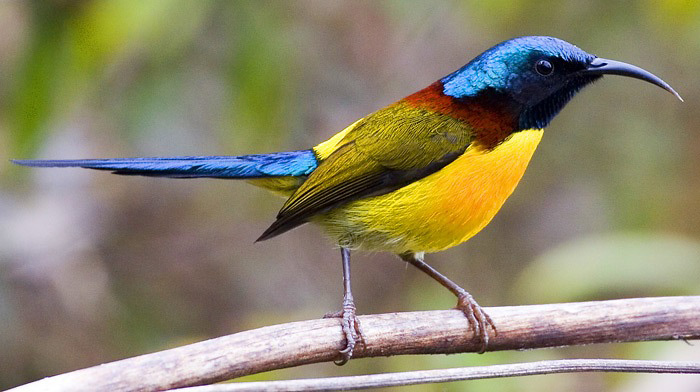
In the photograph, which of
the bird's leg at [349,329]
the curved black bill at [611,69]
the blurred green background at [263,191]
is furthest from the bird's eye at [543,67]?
the bird's leg at [349,329]

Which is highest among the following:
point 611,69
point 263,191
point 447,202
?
point 263,191

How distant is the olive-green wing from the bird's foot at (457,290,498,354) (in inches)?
19.2

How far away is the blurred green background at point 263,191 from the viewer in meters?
4.02

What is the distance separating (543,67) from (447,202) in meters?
0.64

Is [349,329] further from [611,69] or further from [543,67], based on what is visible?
[611,69]

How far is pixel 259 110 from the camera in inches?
160

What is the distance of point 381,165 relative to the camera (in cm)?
336

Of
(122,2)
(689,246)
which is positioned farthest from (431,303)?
(122,2)

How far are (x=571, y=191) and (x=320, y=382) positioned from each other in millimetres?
4318

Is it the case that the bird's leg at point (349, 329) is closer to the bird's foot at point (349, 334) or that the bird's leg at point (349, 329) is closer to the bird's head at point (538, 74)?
the bird's foot at point (349, 334)

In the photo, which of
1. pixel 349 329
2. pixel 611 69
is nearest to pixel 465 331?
pixel 349 329

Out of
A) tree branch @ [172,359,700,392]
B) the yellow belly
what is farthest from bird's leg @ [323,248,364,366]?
tree branch @ [172,359,700,392]

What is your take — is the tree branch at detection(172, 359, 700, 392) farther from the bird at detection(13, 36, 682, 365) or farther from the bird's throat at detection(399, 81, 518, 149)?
the bird's throat at detection(399, 81, 518, 149)

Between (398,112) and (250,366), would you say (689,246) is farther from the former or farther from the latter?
(250,366)
